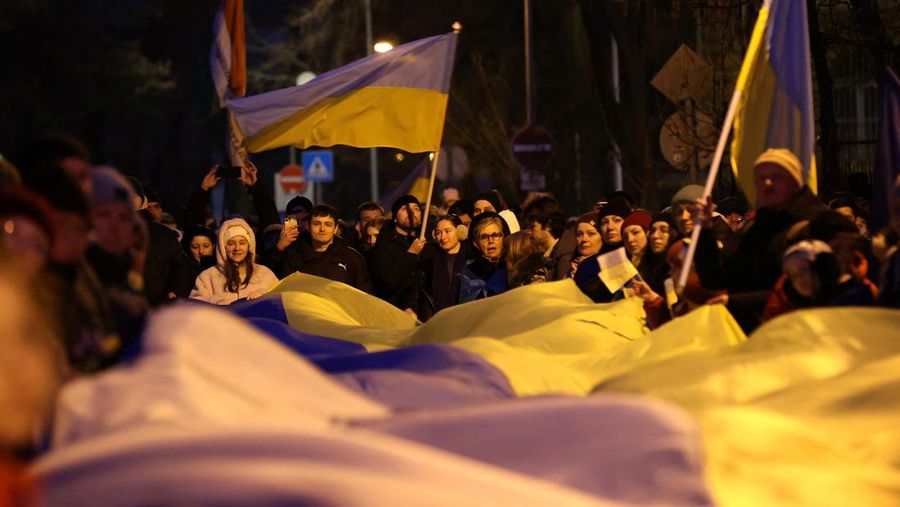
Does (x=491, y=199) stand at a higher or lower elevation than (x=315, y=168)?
higher

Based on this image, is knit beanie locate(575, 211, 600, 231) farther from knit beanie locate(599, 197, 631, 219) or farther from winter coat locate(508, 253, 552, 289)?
winter coat locate(508, 253, 552, 289)

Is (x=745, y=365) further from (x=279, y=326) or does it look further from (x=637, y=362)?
(x=279, y=326)

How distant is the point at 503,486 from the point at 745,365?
3.14 m

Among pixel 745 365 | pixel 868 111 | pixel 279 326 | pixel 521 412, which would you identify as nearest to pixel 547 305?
pixel 279 326

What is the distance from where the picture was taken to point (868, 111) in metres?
27.9

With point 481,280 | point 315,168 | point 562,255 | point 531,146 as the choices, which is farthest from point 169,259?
point 315,168

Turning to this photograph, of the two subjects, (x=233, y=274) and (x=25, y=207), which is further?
(x=233, y=274)

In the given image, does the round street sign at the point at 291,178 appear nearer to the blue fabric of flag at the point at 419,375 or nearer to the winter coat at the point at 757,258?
the blue fabric of flag at the point at 419,375

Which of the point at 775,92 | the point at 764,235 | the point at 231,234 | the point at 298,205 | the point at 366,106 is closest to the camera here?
the point at 764,235

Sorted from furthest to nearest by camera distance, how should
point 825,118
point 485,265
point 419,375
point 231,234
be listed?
point 825,118
point 485,265
point 231,234
point 419,375

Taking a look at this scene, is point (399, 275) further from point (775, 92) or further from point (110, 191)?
point (110, 191)

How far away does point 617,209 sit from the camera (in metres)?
12.5

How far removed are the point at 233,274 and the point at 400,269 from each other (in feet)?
5.69

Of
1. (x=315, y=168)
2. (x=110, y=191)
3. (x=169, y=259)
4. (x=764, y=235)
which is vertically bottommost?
(x=315, y=168)
